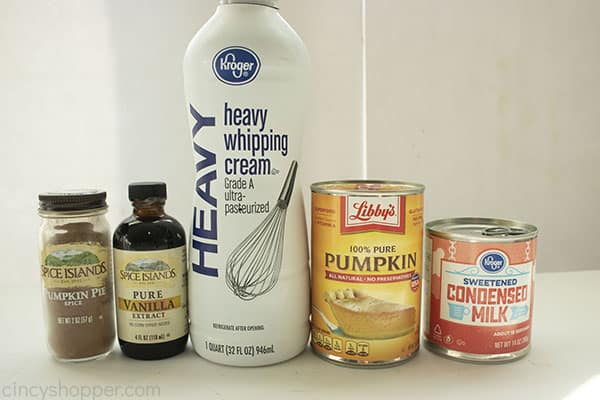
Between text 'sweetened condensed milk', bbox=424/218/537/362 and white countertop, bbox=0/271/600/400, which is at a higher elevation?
text 'sweetened condensed milk', bbox=424/218/537/362

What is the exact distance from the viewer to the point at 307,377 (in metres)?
0.58

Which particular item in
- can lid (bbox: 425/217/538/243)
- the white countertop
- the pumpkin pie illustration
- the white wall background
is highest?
the white wall background

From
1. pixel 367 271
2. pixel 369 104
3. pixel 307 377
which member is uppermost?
pixel 369 104

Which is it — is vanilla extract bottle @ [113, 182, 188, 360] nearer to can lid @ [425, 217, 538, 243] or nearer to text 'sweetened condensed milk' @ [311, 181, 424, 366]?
text 'sweetened condensed milk' @ [311, 181, 424, 366]

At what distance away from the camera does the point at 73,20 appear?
877 millimetres

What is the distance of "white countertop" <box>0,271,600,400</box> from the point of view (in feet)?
1.79

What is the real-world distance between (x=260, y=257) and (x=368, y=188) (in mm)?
153

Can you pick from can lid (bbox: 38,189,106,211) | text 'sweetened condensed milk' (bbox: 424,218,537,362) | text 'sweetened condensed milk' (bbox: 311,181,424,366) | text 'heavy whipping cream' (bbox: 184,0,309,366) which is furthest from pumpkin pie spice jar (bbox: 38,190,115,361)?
text 'sweetened condensed milk' (bbox: 424,218,537,362)

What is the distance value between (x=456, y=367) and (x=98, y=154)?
0.63 metres

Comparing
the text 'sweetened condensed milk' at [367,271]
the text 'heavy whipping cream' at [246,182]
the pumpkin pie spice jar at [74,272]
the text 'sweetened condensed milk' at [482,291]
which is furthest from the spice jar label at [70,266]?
the text 'sweetened condensed milk' at [482,291]

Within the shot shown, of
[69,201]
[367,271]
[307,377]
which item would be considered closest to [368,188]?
[367,271]

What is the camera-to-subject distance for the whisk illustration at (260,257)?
581 mm

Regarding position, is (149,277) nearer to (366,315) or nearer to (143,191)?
(143,191)

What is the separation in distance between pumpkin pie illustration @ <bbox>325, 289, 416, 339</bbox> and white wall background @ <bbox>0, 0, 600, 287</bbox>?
38 cm
